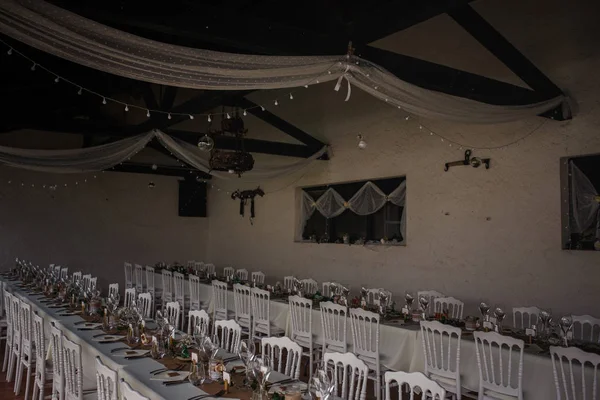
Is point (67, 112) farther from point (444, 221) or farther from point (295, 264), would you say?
point (444, 221)

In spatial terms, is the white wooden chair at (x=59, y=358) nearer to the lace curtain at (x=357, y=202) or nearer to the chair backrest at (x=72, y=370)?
the chair backrest at (x=72, y=370)

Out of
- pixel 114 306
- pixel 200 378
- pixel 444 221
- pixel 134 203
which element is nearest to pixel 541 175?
pixel 444 221

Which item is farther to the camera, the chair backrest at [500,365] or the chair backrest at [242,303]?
the chair backrest at [242,303]

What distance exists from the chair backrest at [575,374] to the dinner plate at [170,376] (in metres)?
2.52

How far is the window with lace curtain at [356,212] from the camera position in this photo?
730 cm

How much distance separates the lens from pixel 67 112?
29.6 ft

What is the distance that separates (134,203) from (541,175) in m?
8.88

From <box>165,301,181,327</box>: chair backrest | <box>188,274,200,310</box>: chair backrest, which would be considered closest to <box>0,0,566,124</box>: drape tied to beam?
<box>165,301,181,327</box>: chair backrest

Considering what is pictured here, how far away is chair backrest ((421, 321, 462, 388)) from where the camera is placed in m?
3.95

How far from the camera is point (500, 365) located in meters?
3.56

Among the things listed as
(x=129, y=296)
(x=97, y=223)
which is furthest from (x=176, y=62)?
(x=97, y=223)

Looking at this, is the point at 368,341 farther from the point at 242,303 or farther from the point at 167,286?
the point at 167,286

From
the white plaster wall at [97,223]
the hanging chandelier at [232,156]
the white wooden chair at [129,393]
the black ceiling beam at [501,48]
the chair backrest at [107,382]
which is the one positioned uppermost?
the black ceiling beam at [501,48]

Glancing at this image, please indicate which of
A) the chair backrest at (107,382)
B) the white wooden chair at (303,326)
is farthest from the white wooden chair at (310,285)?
the chair backrest at (107,382)
